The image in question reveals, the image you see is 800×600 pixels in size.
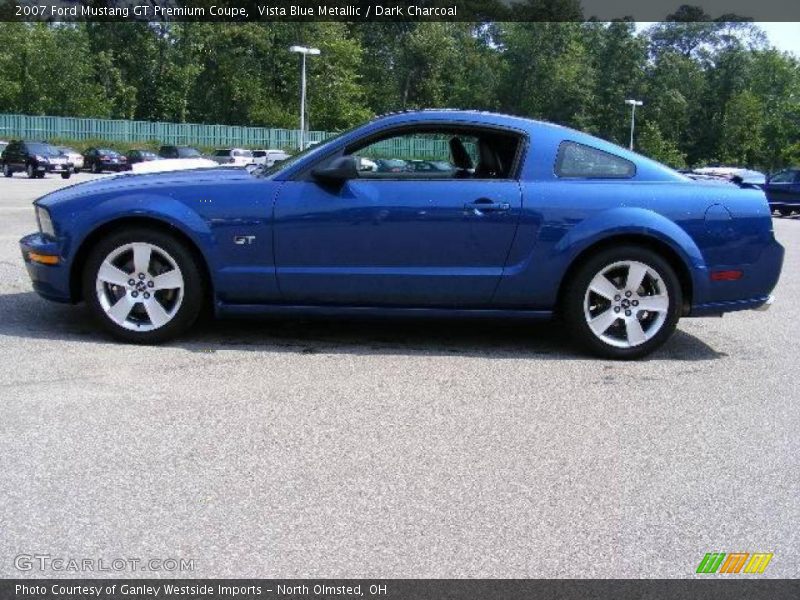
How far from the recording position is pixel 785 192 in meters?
27.5

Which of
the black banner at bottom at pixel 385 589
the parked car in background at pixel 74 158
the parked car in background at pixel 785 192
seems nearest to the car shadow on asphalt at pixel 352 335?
the black banner at bottom at pixel 385 589

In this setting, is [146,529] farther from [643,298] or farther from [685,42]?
[685,42]

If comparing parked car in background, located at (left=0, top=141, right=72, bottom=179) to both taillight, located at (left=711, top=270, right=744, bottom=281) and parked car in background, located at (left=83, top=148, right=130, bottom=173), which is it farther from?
taillight, located at (left=711, top=270, right=744, bottom=281)

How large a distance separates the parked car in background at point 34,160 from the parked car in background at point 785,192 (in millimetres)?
26824

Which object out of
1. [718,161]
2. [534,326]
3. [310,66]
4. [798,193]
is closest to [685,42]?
[718,161]

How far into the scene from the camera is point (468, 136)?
20.9 ft

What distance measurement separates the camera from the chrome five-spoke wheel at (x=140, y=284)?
593cm

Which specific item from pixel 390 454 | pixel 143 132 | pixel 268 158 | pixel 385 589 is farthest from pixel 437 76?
pixel 385 589

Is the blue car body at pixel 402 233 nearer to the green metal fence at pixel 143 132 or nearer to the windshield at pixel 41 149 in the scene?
the windshield at pixel 41 149

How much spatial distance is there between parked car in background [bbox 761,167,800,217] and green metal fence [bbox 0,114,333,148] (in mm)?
33435

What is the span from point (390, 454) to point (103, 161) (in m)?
42.9

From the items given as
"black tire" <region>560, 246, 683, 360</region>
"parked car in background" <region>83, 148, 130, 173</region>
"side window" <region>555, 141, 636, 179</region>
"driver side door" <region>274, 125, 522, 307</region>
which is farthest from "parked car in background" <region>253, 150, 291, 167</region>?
"parked car in background" <region>83, 148, 130, 173</region>

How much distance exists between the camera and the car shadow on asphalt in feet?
20.1

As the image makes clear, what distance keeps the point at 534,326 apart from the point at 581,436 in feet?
8.78
